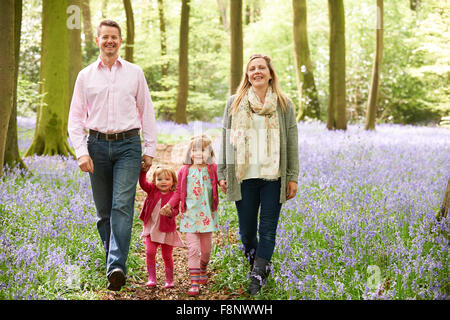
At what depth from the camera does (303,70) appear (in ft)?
63.2

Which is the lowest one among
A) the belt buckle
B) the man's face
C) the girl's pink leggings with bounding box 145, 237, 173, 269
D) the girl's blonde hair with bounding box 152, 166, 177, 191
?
the girl's pink leggings with bounding box 145, 237, 173, 269

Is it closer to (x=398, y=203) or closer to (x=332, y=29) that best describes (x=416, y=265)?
(x=398, y=203)

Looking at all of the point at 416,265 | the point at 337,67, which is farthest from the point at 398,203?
the point at 337,67

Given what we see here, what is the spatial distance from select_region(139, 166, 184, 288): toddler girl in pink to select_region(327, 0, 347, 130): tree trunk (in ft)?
39.7

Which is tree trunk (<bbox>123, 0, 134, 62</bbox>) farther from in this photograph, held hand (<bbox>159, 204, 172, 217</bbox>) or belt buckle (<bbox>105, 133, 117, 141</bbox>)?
held hand (<bbox>159, 204, 172, 217</bbox>)

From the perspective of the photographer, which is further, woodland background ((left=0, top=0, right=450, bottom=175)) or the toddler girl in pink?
woodland background ((left=0, top=0, right=450, bottom=175))

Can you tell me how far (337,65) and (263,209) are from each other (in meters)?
12.3

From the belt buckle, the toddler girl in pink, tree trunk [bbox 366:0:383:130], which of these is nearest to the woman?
the toddler girl in pink

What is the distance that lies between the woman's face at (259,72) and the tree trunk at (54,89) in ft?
24.5

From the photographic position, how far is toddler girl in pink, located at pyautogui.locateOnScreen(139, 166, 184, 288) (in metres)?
4.73

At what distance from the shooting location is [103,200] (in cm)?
468

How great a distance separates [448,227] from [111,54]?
4071 millimetres

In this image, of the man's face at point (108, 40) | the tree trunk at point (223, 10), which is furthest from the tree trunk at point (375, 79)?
the tree trunk at point (223, 10)

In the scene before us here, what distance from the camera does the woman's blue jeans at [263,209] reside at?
4.41 metres
